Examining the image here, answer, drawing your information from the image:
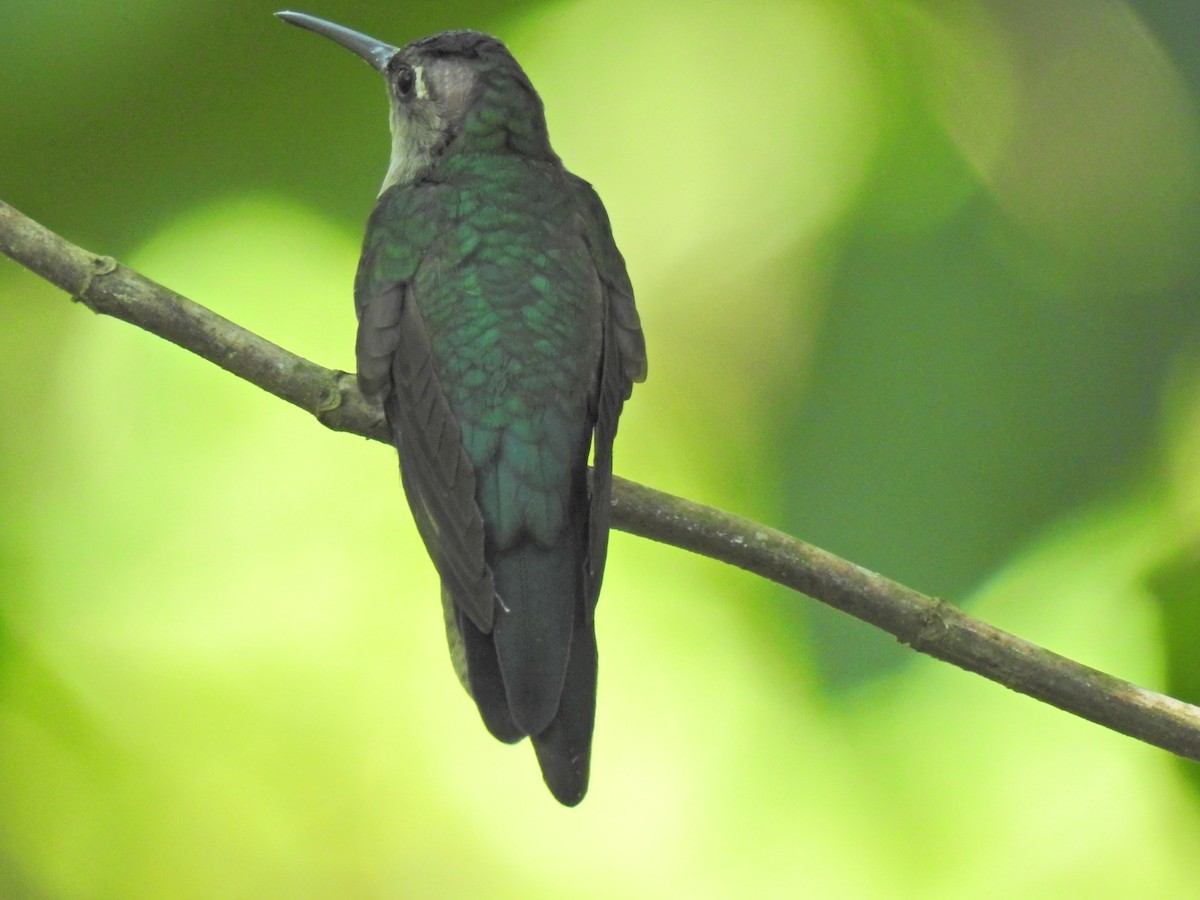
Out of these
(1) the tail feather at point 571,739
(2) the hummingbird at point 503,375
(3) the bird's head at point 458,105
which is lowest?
(1) the tail feather at point 571,739

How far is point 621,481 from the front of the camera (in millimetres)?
Result: 1544

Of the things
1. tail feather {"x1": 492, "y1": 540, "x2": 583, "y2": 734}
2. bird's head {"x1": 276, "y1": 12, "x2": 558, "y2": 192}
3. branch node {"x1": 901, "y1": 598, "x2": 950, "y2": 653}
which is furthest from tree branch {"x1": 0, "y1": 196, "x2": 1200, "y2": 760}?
bird's head {"x1": 276, "y1": 12, "x2": 558, "y2": 192}

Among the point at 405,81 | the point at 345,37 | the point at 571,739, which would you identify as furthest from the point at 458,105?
the point at 571,739

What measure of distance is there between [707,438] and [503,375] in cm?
107

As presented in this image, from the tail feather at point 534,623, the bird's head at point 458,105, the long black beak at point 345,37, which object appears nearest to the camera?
the tail feather at point 534,623

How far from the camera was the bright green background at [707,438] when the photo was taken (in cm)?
233

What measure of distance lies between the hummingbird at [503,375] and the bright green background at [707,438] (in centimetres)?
79

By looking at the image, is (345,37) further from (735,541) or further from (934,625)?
(934,625)

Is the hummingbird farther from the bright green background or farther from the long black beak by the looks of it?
the bright green background

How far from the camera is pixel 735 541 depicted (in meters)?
1.43

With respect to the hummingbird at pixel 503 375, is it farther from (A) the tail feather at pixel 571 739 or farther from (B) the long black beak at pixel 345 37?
(B) the long black beak at pixel 345 37

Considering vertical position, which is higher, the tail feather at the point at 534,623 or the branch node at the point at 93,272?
the branch node at the point at 93,272

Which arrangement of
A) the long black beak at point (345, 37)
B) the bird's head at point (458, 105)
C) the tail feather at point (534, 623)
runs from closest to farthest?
→ the tail feather at point (534, 623) → the bird's head at point (458, 105) → the long black beak at point (345, 37)

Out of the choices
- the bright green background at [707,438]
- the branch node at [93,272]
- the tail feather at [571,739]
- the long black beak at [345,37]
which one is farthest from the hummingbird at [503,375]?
the bright green background at [707,438]
